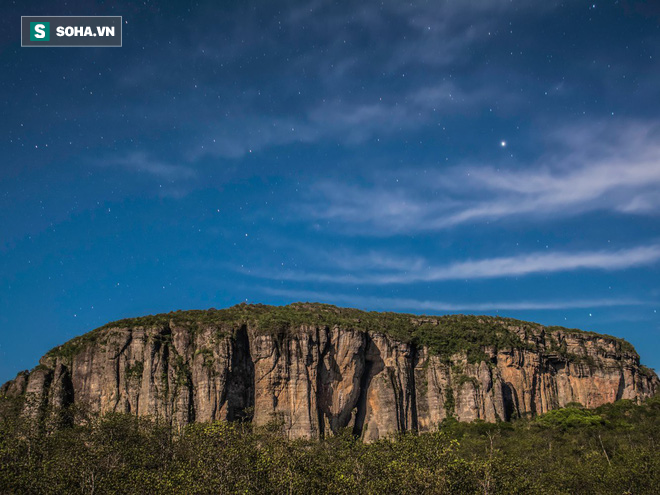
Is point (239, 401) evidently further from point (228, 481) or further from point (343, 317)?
point (228, 481)

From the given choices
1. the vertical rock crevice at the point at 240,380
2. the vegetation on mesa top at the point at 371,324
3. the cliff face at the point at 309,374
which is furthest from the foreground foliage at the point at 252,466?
the vegetation on mesa top at the point at 371,324

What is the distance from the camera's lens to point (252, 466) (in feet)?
173

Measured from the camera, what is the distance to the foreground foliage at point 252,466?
1858 inches

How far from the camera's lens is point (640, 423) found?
115625mm

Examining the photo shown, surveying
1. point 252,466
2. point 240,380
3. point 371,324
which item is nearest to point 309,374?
point 240,380

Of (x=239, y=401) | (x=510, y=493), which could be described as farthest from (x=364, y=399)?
(x=510, y=493)

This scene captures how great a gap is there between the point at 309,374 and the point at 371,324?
88.3ft

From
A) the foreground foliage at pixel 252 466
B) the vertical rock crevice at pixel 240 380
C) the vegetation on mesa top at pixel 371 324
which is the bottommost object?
the foreground foliage at pixel 252 466

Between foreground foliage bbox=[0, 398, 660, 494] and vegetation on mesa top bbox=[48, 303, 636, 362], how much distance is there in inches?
1313

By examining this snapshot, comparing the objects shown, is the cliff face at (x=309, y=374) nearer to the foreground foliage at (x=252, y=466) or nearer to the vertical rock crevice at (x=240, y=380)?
the vertical rock crevice at (x=240, y=380)

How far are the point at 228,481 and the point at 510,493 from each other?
81.7 feet

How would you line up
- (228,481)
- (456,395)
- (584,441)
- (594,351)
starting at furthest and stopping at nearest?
(594,351)
(456,395)
(584,441)
(228,481)

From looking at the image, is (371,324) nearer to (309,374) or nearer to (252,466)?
(309,374)

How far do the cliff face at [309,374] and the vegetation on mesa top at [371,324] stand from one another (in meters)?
0.47
